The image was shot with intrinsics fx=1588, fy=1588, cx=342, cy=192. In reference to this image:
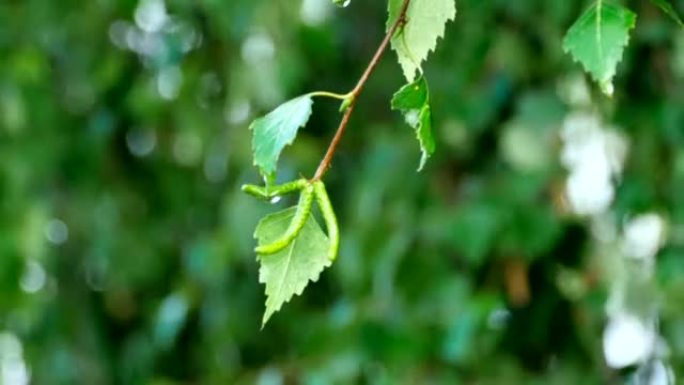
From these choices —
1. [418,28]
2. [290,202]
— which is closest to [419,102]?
[418,28]

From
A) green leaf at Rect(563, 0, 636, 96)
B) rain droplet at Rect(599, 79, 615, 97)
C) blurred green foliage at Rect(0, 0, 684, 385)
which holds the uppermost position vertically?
blurred green foliage at Rect(0, 0, 684, 385)

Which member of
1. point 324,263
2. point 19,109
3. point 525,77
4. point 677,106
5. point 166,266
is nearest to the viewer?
point 324,263

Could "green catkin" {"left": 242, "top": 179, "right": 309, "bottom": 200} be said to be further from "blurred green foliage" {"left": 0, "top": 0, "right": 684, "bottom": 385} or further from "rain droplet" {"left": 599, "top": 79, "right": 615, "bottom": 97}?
"blurred green foliage" {"left": 0, "top": 0, "right": 684, "bottom": 385}

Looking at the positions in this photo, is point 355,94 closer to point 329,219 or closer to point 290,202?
point 329,219

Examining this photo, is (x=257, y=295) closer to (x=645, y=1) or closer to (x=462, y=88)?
(x=462, y=88)

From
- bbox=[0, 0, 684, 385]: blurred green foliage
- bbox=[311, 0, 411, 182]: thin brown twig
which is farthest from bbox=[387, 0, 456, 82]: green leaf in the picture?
bbox=[0, 0, 684, 385]: blurred green foliage

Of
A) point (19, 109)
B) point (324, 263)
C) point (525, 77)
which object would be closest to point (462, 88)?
point (525, 77)
